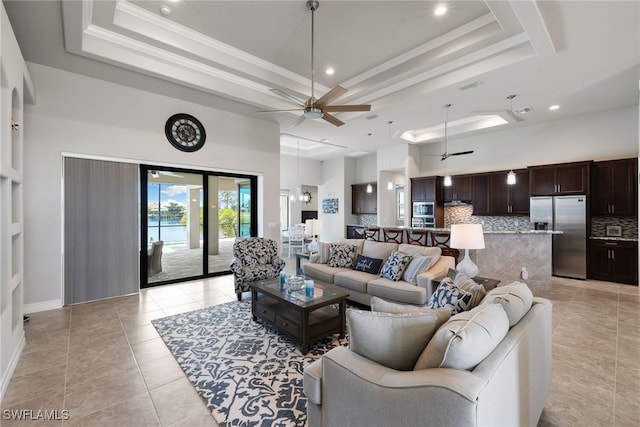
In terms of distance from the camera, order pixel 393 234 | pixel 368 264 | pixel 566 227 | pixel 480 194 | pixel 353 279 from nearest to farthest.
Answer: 1. pixel 353 279
2. pixel 368 264
3. pixel 566 227
4. pixel 393 234
5. pixel 480 194

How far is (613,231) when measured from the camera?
568 cm

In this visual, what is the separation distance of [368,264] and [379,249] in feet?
1.11

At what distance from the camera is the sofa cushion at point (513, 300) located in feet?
5.41

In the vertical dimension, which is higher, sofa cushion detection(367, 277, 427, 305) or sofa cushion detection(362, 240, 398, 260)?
sofa cushion detection(362, 240, 398, 260)

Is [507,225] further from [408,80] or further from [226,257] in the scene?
[226,257]

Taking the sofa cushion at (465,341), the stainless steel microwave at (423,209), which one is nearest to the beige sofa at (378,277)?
the sofa cushion at (465,341)

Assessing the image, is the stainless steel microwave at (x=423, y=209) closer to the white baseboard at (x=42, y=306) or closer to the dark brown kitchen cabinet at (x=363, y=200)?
the dark brown kitchen cabinet at (x=363, y=200)

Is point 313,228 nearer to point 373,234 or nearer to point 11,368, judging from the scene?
point 373,234

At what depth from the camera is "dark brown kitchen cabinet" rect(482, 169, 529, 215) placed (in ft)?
21.5

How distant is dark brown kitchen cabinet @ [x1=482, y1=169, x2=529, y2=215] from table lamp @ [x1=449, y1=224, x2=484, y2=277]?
431 cm

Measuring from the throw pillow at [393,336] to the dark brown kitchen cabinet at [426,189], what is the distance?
→ 704 centimetres

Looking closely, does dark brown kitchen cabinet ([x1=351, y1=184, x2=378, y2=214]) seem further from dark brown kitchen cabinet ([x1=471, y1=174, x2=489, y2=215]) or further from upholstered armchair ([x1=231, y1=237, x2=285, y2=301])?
upholstered armchair ([x1=231, y1=237, x2=285, y2=301])

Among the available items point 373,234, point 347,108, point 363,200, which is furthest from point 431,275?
point 363,200

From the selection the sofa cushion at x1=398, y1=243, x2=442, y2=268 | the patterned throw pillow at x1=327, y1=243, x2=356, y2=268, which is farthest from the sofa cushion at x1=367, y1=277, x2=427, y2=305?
the patterned throw pillow at x1=327, y1=243, x2=356, y2=268
